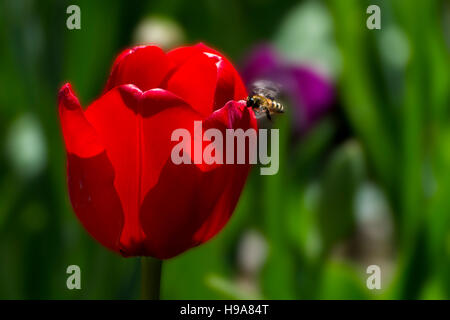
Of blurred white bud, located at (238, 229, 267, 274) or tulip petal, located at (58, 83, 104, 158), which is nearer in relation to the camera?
tulip petal, located at (58, 83, 104, 158)

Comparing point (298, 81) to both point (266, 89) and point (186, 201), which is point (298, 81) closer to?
point (266, 89)

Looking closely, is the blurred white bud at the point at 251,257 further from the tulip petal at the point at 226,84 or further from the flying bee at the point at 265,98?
the tulip petal at the point at 226,84

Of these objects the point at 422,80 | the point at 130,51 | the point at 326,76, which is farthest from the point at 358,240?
the point at 130,51

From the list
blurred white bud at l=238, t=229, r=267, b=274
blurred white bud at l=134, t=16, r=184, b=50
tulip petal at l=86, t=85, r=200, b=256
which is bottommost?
blurred white bud at l=238, t=229, r=267, b=274

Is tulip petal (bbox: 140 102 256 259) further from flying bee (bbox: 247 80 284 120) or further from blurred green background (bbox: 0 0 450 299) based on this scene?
blurred green background (bbox: 0 0 450 299)

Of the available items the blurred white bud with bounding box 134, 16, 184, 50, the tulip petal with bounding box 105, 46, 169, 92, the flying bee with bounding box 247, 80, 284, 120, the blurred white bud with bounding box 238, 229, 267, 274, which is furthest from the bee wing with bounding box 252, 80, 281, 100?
the blurred white bud with bounding box 238, 229, 267, 274

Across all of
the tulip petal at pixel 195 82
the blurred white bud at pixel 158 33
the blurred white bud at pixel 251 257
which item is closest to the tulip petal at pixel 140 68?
the tulip petal at pixel 195 82
